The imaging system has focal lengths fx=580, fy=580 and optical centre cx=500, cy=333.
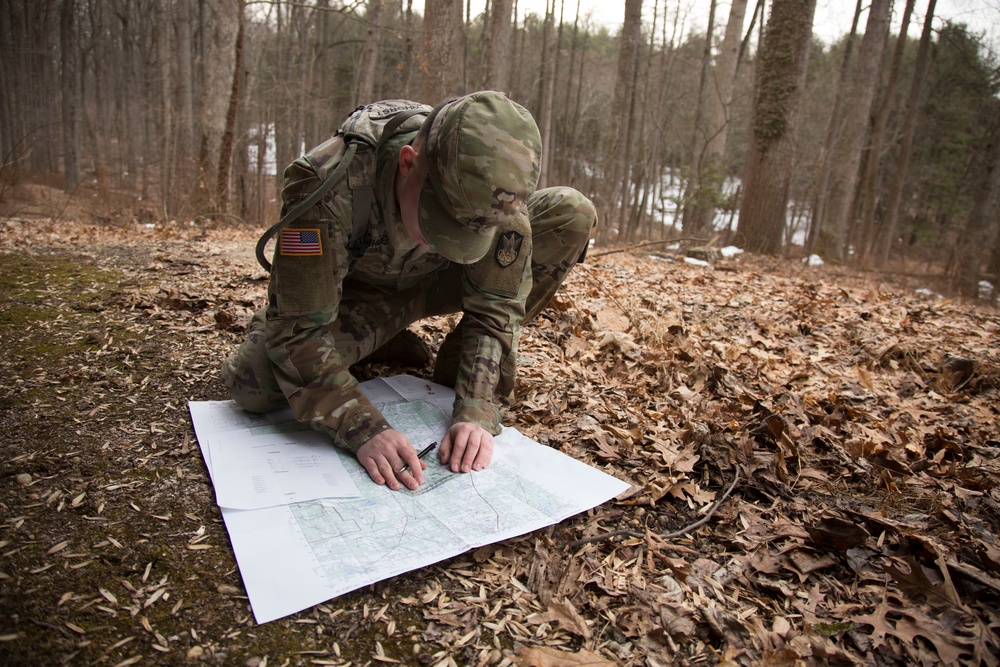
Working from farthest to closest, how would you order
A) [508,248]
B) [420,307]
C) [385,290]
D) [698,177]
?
1. [698,177]
2. [420,307]
3. [385,290]
4. [508,248]

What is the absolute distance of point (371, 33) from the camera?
400 inches

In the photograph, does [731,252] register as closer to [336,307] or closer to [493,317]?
[493,317]

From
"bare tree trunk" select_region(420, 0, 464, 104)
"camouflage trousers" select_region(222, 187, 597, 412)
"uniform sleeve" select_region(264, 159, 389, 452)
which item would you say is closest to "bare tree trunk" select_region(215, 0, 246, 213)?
"bare tree trunk" select_region(420, 0, 464, 104)

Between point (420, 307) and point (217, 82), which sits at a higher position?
point (217, 82)

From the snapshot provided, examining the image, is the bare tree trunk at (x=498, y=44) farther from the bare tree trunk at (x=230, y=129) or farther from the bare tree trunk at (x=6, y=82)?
the bare tree trunk at (x=6, y=82)

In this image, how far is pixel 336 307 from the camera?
5.37 ft

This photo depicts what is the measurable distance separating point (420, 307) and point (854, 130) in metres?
10.6

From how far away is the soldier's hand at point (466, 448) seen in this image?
5.19ft

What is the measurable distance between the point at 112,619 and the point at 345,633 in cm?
41

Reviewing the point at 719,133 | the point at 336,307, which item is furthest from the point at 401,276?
the point at 719,133

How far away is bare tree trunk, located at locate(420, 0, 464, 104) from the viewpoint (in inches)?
240

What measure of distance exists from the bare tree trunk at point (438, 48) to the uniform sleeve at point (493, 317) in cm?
474

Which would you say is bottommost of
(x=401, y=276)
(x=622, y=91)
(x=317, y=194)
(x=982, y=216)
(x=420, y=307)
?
(x=420, y=307)

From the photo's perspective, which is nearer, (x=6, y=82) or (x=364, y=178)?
(x=364, y=178)
